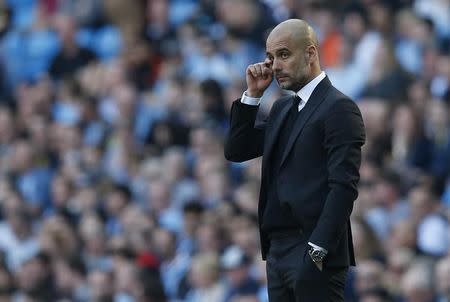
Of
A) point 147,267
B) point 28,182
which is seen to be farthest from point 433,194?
point 28,182

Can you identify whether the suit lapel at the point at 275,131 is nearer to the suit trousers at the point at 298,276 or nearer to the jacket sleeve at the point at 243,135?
the jacket sleeve at the point at 243,135

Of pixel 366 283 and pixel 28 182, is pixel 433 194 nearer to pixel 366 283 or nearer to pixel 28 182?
pixel 366 283

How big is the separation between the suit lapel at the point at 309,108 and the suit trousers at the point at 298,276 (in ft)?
1.15

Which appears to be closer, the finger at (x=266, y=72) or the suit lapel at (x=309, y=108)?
the suit lapel at (x=309, y=108)

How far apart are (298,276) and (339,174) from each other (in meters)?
0.44

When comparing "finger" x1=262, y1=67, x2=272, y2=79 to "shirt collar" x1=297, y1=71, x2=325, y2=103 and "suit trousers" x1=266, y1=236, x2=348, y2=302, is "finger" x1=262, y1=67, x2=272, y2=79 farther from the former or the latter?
"suit trousers" x1=266, y1=236, x2=348, y2=302

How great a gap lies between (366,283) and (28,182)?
520 centimetres

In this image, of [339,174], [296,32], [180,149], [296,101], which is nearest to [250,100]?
[296,101]

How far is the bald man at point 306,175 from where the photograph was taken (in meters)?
5.19

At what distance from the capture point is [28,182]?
42.3 feet

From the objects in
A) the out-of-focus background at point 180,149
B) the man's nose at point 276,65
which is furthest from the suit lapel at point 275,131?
the out-of-focus background at point 180,149

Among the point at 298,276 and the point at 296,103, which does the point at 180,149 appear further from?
the point at 298,276

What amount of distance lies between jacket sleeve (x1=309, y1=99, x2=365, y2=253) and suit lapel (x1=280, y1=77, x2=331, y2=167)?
5.1 inches

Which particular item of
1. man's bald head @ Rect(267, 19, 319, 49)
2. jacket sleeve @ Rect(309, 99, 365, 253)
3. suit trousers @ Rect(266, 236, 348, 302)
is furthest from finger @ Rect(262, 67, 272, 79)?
suit trousers @ Rect(266, 236, 348, 302)
